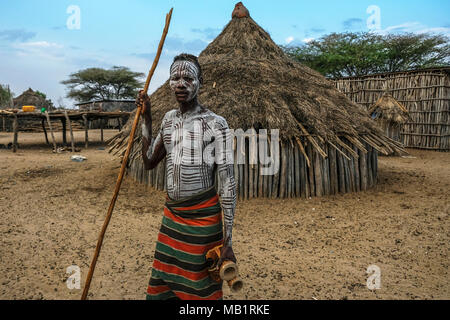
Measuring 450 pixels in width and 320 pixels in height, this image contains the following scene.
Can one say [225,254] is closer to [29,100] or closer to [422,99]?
[422,99]

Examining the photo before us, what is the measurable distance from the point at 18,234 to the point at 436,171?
9.88m

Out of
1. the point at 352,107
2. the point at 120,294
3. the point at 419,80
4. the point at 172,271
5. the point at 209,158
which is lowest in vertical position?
the point at 120,294

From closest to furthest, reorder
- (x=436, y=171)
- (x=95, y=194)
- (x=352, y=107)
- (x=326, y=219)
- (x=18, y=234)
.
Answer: (x=18, y=234) < (x=326, y=219) < (x=95, y=194) < (x=352, y=107) < (x=436, y=171)

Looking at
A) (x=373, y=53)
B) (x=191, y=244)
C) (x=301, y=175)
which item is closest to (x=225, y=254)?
(x=191, y=244)

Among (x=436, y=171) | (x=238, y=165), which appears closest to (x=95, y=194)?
(x=238, y=165)

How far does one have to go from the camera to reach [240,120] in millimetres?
6219

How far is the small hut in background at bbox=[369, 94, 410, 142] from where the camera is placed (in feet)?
38.3

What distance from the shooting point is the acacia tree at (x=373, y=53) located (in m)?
20.0

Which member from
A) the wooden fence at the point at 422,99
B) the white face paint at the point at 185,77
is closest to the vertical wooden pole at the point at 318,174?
the white face paint at the point at 185,77

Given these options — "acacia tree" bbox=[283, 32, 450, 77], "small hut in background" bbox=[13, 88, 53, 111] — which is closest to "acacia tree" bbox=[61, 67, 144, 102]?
"small hut in background" bbox=[13, 88, 53, 111]

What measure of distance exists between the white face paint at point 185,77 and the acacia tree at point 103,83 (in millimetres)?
32804

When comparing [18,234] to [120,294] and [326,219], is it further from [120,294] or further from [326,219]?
[326,219]

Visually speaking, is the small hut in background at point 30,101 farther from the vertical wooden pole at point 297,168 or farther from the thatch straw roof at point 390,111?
the vertical wooden pole at point 297,168

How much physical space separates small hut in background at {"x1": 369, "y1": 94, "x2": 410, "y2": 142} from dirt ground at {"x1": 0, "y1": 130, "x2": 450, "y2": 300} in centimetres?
480
